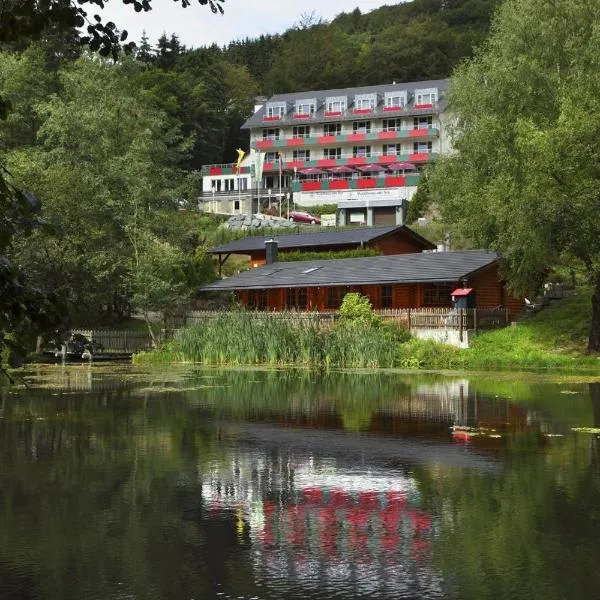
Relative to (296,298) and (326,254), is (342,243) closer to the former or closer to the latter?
(326,254)

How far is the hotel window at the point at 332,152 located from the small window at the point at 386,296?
189ft

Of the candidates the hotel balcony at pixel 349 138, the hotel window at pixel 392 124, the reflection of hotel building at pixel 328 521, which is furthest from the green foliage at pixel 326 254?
the reflection of hotel building at pixel 328 521

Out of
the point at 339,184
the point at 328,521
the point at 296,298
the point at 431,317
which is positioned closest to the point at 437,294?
the point at 431,317

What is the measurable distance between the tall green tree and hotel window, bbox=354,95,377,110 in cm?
6147

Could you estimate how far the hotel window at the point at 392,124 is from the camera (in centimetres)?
10722

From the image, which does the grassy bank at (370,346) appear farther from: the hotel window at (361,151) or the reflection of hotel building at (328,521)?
the hotel window at (361,151)

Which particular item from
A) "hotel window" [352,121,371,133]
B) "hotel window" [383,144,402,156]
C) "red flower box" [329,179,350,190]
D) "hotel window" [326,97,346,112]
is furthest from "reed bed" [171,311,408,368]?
"hotel window" [326,97,346,112]

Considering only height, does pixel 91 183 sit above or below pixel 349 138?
below

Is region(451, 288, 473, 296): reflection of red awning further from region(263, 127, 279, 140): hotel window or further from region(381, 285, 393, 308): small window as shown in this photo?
region(263, 127, 279, 140): hotel window

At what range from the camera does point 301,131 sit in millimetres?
112062

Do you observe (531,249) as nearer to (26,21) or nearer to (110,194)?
(110,194)

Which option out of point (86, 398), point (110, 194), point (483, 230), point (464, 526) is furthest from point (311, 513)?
point (110, 194)

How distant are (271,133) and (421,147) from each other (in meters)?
19.0

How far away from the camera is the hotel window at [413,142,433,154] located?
105500mm
